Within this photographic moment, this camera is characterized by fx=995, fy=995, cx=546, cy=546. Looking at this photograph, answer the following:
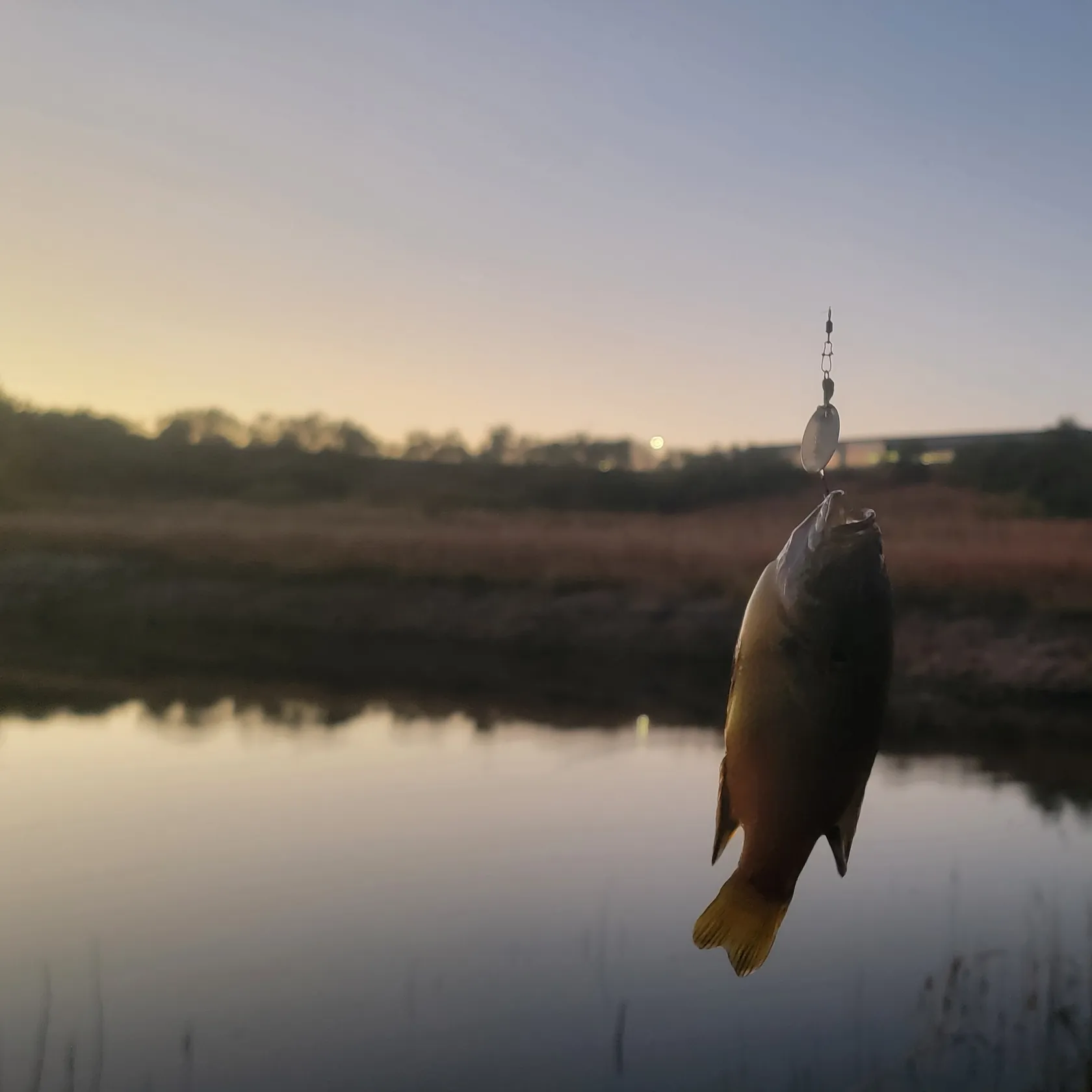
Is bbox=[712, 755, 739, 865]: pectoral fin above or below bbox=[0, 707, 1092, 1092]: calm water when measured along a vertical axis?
above

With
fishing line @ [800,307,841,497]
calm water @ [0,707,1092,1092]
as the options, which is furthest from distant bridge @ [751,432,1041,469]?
calm water @ [0,707,1092,1092]

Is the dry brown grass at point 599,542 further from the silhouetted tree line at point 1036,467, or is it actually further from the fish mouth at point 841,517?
the fish mouth at point 841,517

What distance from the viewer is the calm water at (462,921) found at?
17.3 feet

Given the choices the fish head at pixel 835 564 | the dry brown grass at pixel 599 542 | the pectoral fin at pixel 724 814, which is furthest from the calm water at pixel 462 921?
the fish head at pixel 835 564

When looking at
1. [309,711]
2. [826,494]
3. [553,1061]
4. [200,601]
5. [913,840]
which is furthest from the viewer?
[200,601]

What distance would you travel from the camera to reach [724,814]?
109 cm

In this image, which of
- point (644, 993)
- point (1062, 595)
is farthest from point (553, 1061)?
point (1062, 595)

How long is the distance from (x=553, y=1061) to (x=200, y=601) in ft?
54.6

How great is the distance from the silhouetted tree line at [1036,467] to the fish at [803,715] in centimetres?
246

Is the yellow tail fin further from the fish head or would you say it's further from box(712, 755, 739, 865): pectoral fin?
the fish head

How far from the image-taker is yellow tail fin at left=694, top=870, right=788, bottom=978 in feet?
3.36

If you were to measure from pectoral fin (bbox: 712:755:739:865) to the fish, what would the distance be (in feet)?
0.04

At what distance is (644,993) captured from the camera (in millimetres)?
5832

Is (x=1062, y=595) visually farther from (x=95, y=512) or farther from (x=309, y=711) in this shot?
(x=95, y=512)
